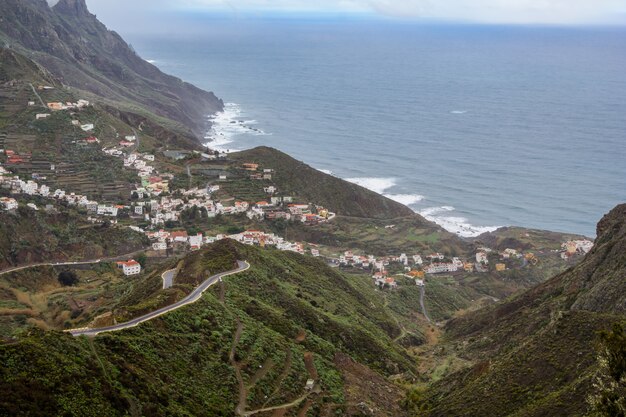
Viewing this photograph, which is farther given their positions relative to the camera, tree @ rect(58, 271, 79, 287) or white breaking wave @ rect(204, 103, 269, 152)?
white breaking wave @ rect(204, 103, 269, 152)

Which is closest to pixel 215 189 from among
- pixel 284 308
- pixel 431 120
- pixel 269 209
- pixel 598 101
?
pixel 269 209

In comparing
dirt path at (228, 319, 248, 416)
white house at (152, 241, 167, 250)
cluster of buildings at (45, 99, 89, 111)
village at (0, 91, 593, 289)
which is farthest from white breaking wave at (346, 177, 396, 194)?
dirt path at (228, 319, 248, 416)

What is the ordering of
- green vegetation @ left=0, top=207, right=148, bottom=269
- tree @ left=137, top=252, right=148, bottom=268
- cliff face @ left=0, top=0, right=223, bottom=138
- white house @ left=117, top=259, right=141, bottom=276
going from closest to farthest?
green vegetation @ left=0, top=207, right=148, bottom=269, white house @ left=117, top=259, right=141, bottom=276, tree @ left=137, top=252, right=148, bottom=268, cliff face @ left=0, top=0, right=223, bottom=138

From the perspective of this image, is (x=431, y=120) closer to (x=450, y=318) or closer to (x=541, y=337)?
(x=450, y=318)

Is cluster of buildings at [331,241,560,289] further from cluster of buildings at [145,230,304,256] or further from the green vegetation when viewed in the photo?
the green vegetation

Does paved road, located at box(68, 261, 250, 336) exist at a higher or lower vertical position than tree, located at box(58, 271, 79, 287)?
higher

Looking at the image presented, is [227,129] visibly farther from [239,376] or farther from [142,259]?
[239,376]

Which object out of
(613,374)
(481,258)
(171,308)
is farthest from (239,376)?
(481,258)
